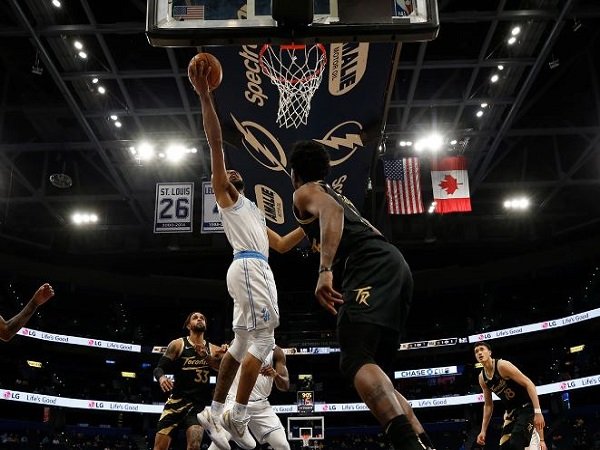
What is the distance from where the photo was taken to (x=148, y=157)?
55.7 feet

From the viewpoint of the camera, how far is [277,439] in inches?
267

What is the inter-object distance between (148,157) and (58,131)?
3293 mm

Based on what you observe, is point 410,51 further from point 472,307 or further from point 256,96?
point 472,307

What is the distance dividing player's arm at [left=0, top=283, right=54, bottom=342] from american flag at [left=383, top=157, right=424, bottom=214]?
11216 millimetres

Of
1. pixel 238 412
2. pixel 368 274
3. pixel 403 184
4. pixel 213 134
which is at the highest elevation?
pixel 403 184

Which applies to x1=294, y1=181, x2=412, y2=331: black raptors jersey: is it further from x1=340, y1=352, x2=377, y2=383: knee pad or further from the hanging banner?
the hanging banner

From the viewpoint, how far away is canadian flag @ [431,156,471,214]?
15.5 meters

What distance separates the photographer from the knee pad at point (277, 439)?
673cm

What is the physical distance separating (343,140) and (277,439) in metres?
6.95

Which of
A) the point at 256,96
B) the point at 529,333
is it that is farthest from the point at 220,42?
the point at 529,333

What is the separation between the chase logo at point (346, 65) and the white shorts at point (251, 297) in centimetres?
656

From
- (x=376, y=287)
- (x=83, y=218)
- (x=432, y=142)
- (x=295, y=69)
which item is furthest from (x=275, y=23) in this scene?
(x=83, y=218)

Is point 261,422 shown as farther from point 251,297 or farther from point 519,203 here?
point 519,203

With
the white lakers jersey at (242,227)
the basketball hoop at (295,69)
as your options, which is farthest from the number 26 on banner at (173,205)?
the white lakers jersey at (242,227)
